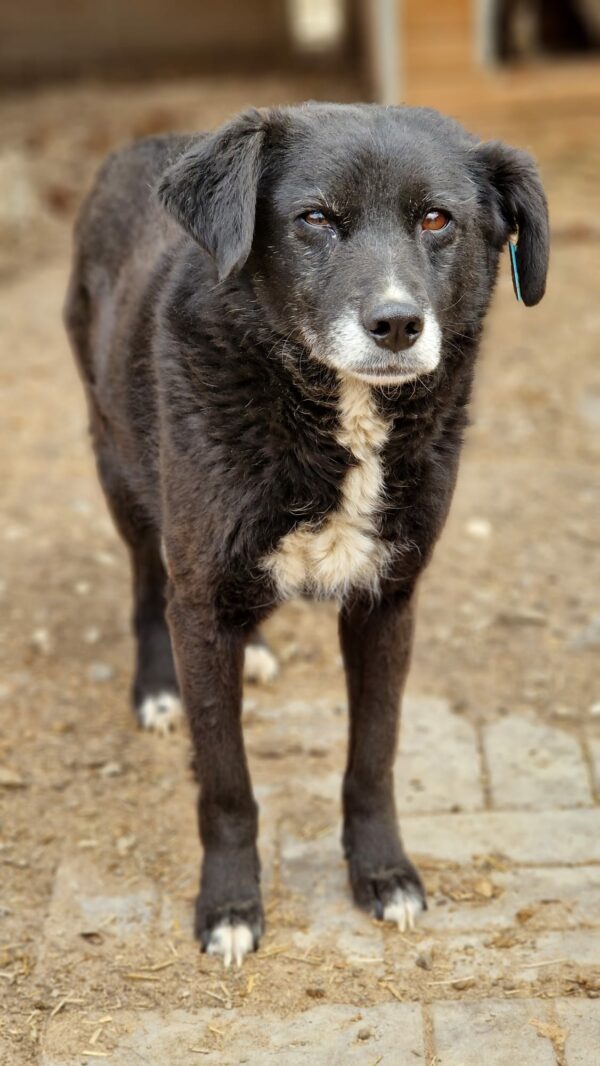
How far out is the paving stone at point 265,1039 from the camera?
2.89 metres

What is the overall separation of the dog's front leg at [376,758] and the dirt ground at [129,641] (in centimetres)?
14

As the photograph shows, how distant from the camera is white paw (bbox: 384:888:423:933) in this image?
3309 millimetres

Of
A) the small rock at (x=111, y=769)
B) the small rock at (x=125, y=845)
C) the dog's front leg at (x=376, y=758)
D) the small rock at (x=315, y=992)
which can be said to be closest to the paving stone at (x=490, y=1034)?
the small rock at (x=315, y=992)

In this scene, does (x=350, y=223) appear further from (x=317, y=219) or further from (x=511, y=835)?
(x=511, y=835)

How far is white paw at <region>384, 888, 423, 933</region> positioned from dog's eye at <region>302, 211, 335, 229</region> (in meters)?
1.60

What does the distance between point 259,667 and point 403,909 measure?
4.18 ft

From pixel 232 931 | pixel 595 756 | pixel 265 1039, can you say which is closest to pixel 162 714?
pixel 232 931

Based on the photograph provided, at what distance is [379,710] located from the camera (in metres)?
3.39

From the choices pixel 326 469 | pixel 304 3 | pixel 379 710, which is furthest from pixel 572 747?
pixel 304 3

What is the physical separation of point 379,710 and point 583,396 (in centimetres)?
330

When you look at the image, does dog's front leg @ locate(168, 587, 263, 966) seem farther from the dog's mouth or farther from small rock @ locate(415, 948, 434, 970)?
the dog's mouth

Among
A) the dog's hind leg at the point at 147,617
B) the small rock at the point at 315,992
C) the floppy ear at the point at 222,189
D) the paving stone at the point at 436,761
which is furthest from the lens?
the dog's hind leg at the point at 147,617

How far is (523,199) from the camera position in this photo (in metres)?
3.06

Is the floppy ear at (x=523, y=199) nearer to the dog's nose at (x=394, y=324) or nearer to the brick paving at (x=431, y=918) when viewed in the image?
the dog's nose at (x=394, y=324)
